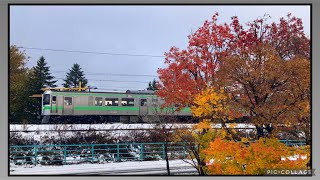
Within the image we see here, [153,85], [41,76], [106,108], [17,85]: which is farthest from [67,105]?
[153,85]

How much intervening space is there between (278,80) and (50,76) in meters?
2.63

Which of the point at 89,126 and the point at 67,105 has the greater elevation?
the point at 67,105

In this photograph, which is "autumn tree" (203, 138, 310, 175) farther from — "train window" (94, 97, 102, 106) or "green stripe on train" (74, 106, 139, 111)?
"train window" (94, 97, 102, 106)

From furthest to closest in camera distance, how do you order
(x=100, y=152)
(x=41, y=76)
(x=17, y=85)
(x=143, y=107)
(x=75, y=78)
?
(x=143, y=107)
(x=100, y=152)
(x=75, y=78)
(x=41, y=76)
(x=17, y=85)

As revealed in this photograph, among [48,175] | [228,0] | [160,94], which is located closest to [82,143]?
[48,175]

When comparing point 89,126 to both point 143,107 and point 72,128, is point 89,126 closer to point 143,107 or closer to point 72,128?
point 72,128

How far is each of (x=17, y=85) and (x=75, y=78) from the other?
650 millimetres

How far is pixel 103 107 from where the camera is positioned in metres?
4.78

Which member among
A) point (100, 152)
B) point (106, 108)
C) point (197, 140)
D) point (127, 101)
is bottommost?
point (100, 152)

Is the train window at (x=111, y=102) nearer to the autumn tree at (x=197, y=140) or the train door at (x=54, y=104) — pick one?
the train door at (x=54, y=104)

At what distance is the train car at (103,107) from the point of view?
13.8 ft

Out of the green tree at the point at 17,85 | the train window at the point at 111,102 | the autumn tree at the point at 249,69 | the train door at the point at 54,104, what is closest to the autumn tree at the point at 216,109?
the autumn tree at the point at 249,69

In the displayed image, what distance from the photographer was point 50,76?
4.05 m

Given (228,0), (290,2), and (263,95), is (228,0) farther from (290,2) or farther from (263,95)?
(263,95)
